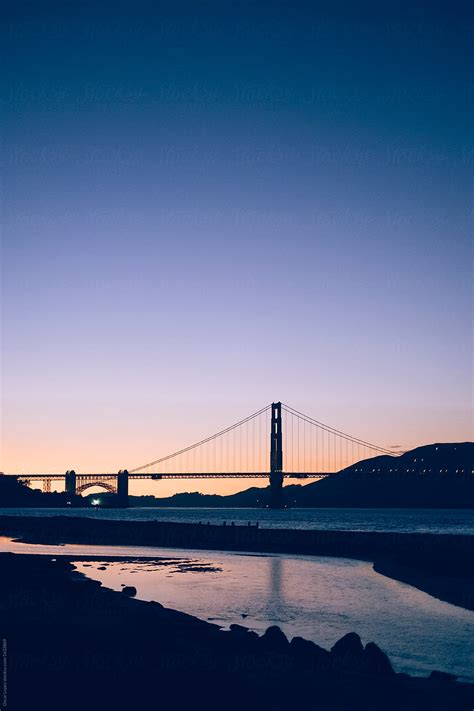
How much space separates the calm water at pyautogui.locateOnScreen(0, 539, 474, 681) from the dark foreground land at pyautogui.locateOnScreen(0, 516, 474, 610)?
1267 millimetres

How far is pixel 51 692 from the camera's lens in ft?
33.7

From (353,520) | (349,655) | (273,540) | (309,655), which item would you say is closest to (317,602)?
(349,655)

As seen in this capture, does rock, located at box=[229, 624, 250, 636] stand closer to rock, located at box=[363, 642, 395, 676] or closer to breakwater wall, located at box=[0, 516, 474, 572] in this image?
rock, located at box=[363, 642, 395, 676]

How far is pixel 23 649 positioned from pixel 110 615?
4808 millimetres

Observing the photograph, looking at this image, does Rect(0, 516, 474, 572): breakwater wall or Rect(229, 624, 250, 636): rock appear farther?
Rect(0, 516, 474, 572): breakwater wall

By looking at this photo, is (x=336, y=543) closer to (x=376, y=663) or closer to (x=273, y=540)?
(x=273, y=540)

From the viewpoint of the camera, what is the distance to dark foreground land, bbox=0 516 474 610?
31234 millimetres

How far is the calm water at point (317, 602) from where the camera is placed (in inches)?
687

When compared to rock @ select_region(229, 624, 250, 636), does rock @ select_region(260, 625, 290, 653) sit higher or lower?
higher

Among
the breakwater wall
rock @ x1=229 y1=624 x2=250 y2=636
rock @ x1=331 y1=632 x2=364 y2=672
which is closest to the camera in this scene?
rock @ x1=331 y1=632 x2=364 y2=672

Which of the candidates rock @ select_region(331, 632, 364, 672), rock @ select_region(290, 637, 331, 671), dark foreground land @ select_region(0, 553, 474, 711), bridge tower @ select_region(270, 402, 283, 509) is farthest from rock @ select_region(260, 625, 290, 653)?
bridge tower @ select_region(270, 402, 283, 509)

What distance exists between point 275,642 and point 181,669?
3343 millimetres

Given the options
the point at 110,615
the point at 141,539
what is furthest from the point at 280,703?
the point at 141,539

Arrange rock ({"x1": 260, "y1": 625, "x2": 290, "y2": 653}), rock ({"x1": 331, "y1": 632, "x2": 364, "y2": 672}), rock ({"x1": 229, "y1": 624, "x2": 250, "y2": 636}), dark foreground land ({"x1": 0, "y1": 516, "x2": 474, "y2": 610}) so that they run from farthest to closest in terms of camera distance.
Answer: dark foreground land ({"x1": 0, "y1": 516, "x2": 474, "y2": 610})
rock ({"x1": 229, "y1": 624, "x2": 250, "y2": 636})
rock ({"x1": 260, "y1": 625, "x2": 290, "y2": 653})
rock ({"x1": 331, "y1": 632, "x2": 364, "y2": 672})
